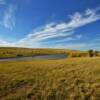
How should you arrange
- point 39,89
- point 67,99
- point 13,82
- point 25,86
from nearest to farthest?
point 67,99, point 39,89, point 25,86, point 13,82

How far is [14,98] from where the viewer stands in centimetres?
860

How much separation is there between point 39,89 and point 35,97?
4.12 feet

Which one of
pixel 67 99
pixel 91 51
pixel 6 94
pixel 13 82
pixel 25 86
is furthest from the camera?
pixel 91 51

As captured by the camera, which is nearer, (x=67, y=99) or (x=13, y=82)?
(x=67, y=99)

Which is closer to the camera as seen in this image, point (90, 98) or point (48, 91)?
point (90, 98)

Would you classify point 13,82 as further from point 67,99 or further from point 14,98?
point 67,99

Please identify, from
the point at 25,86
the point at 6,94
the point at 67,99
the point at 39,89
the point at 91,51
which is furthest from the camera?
the point at 91,51

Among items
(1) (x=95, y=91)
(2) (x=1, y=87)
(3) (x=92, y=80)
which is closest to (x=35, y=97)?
(2) (x=1, y=87)

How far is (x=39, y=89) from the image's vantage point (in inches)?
390

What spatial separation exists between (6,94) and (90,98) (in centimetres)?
479

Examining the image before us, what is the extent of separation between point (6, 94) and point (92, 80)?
625 cm

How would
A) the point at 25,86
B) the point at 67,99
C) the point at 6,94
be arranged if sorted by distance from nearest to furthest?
1. the point at 67,99
2. the point at 6,94
3. the point at 25,86

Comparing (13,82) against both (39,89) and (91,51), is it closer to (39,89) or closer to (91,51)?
(39,89)

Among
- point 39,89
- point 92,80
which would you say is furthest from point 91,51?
point 39,89
